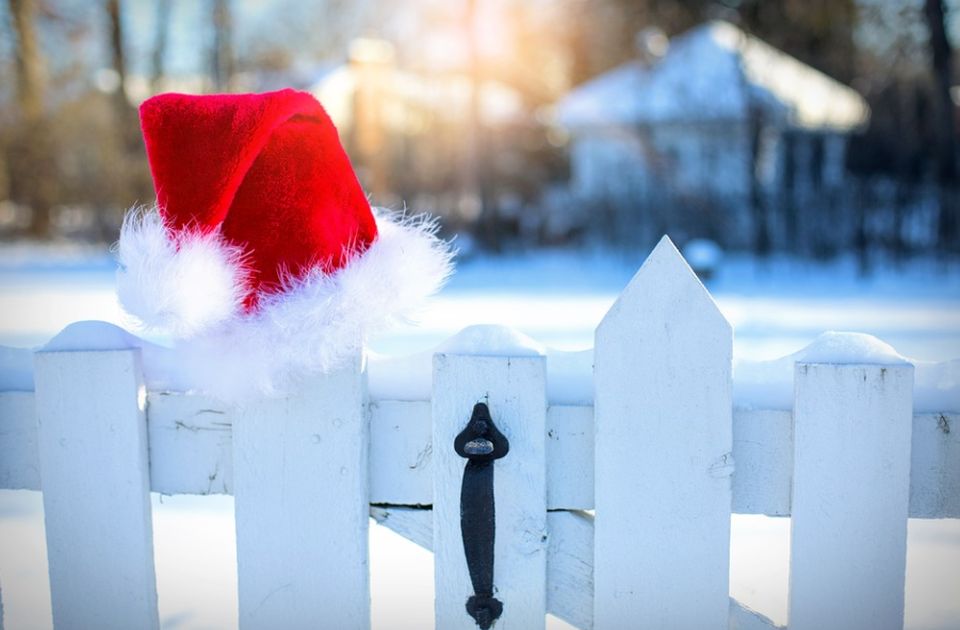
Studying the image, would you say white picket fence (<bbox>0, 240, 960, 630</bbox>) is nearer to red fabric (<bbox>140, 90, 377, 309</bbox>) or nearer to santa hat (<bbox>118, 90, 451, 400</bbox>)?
santa hat (<bbox>118, 90, 451, 400</bbox>)

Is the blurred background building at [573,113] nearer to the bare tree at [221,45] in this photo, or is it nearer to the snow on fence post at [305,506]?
the bare tree at [221,45]

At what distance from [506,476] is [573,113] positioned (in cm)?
1363

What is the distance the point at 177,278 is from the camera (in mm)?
1075

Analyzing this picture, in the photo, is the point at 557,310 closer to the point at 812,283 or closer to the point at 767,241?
the point at 812,283

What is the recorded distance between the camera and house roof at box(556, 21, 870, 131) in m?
12.6

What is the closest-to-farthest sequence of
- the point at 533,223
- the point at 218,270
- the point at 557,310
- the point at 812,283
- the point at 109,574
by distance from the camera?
the point at 218,270, the point at 109,574, the point at 557,310, the point at 812,283, the point at 533,223

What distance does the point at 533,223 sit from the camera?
40.0 feet

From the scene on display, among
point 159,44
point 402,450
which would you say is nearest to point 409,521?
point 402,450

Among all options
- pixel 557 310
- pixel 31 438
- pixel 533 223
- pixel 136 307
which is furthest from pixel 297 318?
pixel 533 223

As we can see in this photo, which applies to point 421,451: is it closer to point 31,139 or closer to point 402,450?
point 402,450

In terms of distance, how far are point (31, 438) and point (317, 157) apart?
0.67 m

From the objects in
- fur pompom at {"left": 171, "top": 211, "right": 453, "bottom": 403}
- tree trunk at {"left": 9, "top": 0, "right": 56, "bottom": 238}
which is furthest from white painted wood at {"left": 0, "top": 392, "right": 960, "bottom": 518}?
tree trunk at {"left": 9, "top": 0, "right": 56, "bottom": 238}

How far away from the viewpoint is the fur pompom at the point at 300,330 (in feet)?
3.63

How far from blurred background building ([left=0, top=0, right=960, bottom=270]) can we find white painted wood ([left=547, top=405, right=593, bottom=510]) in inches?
299
